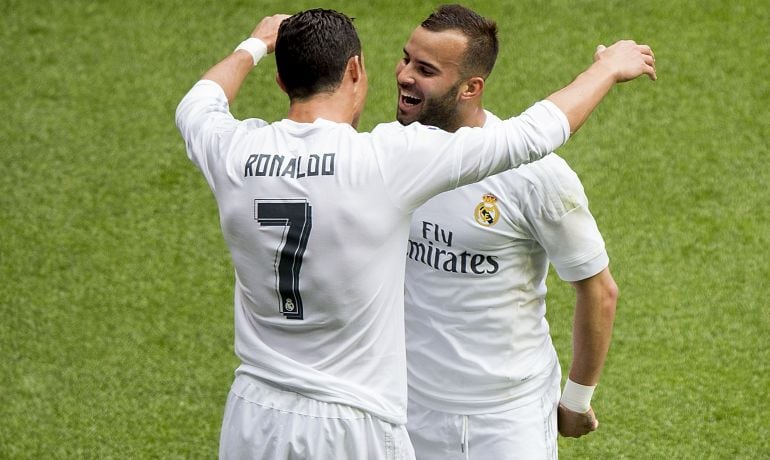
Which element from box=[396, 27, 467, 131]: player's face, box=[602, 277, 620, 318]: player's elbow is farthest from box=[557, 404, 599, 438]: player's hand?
box=[396, 27, 467, 131]: player's face

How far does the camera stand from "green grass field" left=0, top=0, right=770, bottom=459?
5227mm

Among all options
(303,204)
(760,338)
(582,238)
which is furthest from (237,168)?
(760,338)

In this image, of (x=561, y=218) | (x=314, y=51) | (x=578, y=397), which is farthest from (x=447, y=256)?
(x=314, y=51)

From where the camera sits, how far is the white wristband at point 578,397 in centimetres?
357

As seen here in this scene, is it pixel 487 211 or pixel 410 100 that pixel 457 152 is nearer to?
pixel 487 211

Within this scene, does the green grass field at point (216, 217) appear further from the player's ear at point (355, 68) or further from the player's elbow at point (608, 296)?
the player's ear at point (355, 68)

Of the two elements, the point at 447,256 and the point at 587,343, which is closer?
the point at 447,256

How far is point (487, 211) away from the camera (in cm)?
331

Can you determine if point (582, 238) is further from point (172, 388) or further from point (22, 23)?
point (22, 23)

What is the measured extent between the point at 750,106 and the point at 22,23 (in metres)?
4.58

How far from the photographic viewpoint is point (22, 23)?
814 cm

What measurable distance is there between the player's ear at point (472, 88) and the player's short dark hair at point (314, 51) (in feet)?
2.04

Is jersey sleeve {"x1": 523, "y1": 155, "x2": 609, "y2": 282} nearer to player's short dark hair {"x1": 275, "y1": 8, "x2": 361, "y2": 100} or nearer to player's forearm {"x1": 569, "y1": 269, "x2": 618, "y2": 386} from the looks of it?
player's forearm {"x1": 569, "y1": 269, "x2": 618, "y2": 386}

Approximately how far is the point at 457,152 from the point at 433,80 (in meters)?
0.76
